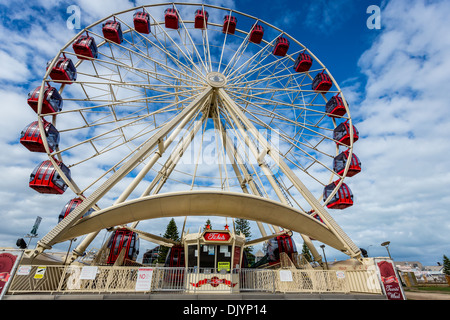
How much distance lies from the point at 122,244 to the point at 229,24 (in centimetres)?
2225

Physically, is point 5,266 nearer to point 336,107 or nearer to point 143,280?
point 143,280

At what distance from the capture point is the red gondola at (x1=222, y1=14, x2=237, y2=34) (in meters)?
22.9

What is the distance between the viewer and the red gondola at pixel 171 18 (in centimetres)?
2103

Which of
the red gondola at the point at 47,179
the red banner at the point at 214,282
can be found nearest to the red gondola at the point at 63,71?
the red gondola at the point at 47,179

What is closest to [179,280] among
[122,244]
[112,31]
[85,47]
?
[122,244]

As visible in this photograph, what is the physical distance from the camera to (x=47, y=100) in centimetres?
1574

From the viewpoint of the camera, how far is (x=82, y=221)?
521 inches

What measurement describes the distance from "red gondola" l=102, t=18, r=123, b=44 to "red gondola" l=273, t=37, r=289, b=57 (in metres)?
14.4

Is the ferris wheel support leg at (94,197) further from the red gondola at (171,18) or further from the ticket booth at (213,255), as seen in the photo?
the red gondola at (171,18)

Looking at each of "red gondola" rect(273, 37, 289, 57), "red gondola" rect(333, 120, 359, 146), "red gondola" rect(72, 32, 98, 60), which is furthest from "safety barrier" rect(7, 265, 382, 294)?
"red gondola" rect(273, 37, 289, 57)

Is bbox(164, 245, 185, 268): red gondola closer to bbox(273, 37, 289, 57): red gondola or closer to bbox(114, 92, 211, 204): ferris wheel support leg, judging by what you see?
bbox(114, 92, 211, 204): ferris wheel support leg

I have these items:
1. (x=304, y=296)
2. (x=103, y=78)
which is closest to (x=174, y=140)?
(x=103, y=78)

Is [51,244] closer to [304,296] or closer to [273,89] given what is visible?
[304,296]

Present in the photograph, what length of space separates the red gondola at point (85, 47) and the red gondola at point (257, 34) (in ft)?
46.9
